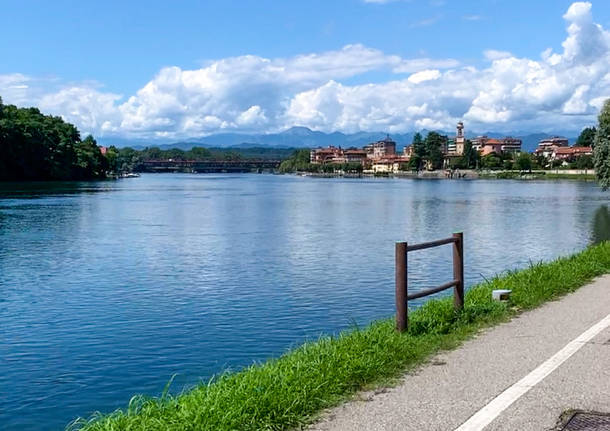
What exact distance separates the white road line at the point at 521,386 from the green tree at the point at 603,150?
54779 millimetres

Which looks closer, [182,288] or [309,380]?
[309,380]

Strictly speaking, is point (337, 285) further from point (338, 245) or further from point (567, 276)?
point (338, 245)

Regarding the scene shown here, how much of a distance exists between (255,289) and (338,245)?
41.0 feet

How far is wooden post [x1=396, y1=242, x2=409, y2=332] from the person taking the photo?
30.3 feet

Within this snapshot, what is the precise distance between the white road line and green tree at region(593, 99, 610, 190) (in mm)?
54779

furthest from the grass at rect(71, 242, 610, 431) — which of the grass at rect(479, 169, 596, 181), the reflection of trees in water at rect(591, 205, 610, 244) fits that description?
the grass at rect(479, 169, 596, 181)

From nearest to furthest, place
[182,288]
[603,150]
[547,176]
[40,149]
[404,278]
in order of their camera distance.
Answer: [404,278] → [182,288] → [603,150] → [40,149] → [547,176]

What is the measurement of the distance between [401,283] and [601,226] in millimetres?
40158

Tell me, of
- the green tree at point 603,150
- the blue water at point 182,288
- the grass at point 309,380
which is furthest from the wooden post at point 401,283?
the green tree at point 603,150

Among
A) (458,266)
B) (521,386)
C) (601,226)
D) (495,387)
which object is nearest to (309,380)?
(495,387)

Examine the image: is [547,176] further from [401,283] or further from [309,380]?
[309,380]

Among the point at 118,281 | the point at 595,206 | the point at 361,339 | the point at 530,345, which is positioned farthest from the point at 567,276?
the point at 595,206

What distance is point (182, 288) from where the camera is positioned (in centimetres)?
2188

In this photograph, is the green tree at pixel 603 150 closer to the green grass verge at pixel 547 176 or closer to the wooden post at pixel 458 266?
the wooden post at pixel 458 266
